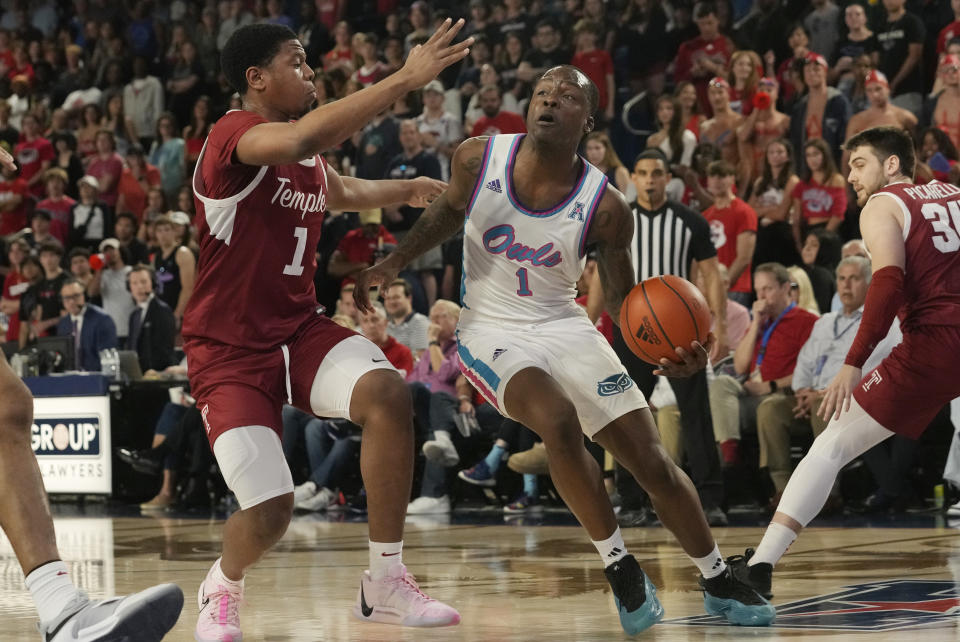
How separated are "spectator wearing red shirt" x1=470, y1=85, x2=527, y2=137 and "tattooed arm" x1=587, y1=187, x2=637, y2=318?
7.73 meters

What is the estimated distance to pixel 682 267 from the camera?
809cm

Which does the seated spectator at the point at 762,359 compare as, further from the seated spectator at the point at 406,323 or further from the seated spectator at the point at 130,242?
the seated spectator at the point at 130,242

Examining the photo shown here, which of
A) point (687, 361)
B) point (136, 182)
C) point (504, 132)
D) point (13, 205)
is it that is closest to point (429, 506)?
point (504, 132)

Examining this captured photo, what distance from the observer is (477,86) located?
1432 cm

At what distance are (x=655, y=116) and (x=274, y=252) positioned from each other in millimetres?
9106

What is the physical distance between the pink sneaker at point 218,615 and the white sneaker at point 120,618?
542 millimetres

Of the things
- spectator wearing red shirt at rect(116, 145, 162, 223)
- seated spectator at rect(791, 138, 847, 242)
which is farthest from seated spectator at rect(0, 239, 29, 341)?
seated spectator at rect(791, 138, 847, 242)

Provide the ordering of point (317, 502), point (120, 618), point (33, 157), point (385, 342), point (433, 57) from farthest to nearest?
point (33, 157)
point (385, 342)
point (317, 502)
point (433, 57)
point (120, 618)

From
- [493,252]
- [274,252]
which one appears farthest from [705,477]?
[274,252]

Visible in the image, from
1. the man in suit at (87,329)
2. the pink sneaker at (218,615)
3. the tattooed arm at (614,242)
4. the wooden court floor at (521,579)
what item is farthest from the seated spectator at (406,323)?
the pink sneaker at (218,615)

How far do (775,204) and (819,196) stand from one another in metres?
0.46

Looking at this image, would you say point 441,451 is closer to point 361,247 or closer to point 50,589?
point 361,247

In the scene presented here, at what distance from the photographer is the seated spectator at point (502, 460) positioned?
372 inches

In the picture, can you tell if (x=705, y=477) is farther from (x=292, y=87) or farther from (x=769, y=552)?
(x=292, y=87)
